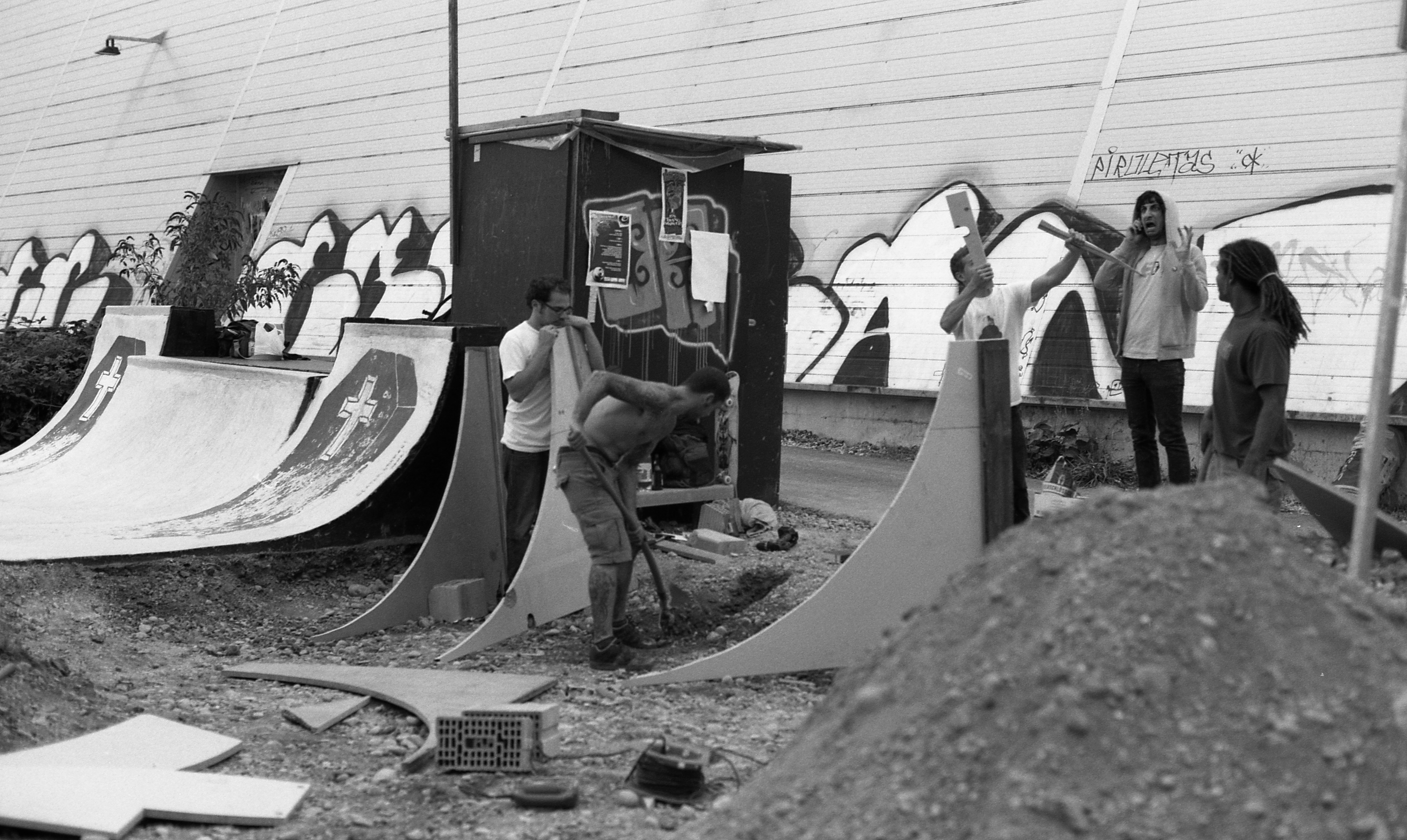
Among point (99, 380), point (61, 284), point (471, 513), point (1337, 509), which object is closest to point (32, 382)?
point (99, 380)

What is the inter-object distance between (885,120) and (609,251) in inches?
253

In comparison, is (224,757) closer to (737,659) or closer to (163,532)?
(737,659)

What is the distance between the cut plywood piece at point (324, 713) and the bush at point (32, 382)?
8388 millimetres

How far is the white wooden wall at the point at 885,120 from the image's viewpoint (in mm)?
10438

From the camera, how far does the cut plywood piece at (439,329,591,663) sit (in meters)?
6.56

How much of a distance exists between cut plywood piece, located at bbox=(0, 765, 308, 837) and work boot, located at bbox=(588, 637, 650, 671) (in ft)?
6.22

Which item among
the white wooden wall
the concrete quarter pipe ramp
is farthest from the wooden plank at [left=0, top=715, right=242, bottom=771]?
the white wooden wall

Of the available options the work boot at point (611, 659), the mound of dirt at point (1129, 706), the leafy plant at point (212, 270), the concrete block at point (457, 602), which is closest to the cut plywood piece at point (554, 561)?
the concrete block at point (457, 602)

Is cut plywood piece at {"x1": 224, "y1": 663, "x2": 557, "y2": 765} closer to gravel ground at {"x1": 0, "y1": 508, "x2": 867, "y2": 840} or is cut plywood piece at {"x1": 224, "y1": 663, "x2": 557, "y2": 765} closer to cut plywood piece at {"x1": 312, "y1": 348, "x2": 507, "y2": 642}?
gravel ground at {"x1": 0, "y1": 508, "x2": 867, "y2": 840}

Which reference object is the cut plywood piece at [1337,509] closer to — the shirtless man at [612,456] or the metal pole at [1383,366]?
the metal pole at [1383,366]

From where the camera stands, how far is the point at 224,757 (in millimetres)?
4816

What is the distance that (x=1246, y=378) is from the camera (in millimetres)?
5168

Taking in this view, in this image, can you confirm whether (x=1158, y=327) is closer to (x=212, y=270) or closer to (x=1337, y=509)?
(x=1337, y=509)

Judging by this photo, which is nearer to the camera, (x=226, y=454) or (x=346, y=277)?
(x=226, y=454)
